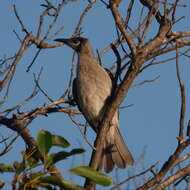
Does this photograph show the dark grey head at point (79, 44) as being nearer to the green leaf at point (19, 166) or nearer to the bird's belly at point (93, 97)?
the bird's belly at point (93, 97)

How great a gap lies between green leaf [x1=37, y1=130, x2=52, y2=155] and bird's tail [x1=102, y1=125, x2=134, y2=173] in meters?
2.71

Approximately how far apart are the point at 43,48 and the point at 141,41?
131cm

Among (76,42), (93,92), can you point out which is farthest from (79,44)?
(93,92)

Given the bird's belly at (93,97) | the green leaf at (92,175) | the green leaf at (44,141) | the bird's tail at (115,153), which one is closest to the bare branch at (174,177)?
the green leaf at (92,175)

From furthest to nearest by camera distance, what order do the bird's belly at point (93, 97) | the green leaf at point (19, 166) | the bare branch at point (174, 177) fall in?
1. the bird's belly at point (93, 97)
2. the bare branch at point (174, 177)
3. the green leaf at point (19, 166)

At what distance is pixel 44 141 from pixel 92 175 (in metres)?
0.25

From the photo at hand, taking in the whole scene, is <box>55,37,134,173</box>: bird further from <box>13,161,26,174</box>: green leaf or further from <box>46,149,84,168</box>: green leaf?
<box>13,161,26,174</box>: green leaf

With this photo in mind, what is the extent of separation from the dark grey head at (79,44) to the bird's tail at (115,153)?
4.27 ft

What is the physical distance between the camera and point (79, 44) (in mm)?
5957

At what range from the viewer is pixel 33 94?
429cm

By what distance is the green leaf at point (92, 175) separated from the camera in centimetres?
194

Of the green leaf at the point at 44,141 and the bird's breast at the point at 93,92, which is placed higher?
the bird's breast at the point at 93,92

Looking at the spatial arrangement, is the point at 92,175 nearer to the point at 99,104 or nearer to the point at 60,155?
the point at 60,155

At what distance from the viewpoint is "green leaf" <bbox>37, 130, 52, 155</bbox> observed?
1959 millimetres
